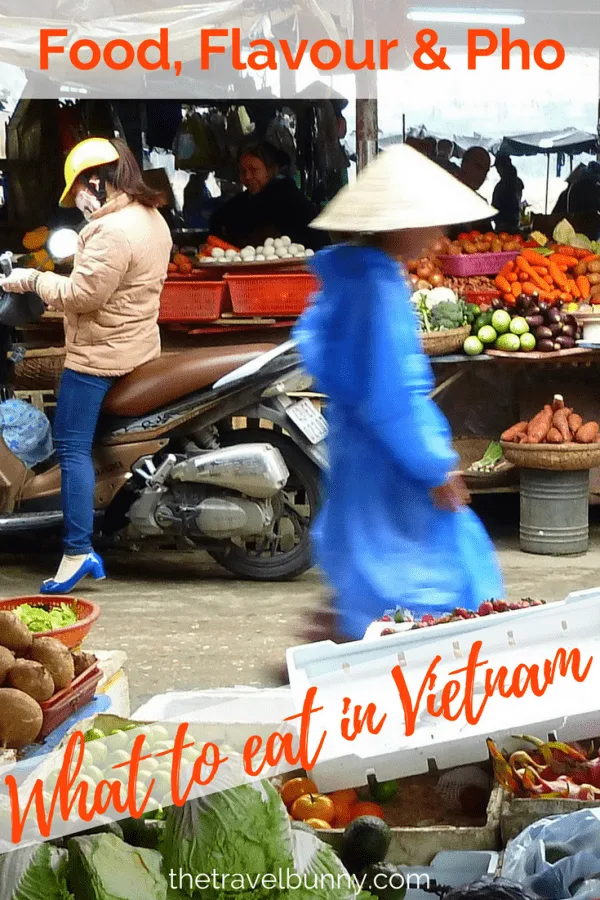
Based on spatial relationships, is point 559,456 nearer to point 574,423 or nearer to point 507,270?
point 574,423

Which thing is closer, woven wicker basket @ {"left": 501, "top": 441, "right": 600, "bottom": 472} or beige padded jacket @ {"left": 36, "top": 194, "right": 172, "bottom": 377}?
beige padded jacket @ {"left": 36, "top": 194, "right": 172, "bottom": 377}

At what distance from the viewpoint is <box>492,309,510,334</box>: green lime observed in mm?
6445

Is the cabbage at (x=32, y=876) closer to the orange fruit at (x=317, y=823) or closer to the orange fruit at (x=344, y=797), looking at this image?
the orange fruit at (x=317, y=823)

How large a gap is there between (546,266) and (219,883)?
5.54 meters

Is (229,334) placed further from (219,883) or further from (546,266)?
(219,883)

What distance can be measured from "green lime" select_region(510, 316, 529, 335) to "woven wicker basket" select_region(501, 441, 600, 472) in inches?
23.3

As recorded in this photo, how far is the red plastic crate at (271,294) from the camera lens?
672cm

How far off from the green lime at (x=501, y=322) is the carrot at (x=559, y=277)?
0.60 metres

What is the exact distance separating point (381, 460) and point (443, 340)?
3158 mm

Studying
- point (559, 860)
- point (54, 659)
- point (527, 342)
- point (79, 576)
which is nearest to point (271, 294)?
point (527, 342)

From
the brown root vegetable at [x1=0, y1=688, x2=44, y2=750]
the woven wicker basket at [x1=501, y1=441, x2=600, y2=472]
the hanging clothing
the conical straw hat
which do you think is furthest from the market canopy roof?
the brown root vegetable at [x1=0, y1=688, x2=44, y2=750]

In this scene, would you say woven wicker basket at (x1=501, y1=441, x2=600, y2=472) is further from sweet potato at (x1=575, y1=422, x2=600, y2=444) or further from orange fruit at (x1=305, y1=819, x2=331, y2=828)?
orange fruit at (x1=305, y1=819, x2=331, y2=828)

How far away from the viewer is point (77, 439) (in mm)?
5496

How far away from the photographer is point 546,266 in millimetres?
7082
